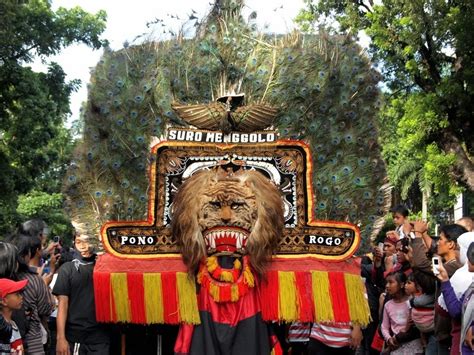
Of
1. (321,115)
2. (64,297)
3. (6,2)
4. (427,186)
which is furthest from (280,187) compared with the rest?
(427,186)

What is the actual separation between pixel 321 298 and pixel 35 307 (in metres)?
2.48

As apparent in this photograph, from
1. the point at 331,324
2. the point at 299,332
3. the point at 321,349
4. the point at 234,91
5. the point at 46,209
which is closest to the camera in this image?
the point at 234,91

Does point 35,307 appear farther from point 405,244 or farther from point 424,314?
point 405,244

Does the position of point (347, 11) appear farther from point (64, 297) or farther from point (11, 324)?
point (11, 324)

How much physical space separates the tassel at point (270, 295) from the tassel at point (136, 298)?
42.1 inches

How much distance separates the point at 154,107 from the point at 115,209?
990mm

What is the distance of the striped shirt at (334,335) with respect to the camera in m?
8.39

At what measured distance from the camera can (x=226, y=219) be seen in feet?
22.4

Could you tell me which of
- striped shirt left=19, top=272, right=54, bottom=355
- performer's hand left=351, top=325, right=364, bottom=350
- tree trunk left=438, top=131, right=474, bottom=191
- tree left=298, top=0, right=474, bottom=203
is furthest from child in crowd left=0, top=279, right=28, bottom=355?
tree trunk left=438, top=131, right=474, bottom=191

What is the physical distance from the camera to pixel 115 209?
705 cm

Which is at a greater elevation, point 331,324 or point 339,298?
point 339,298

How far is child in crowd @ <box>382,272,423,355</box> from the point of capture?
8.55 m

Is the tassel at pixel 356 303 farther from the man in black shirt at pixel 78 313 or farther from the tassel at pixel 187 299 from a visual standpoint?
the man in black shirt at pixel 78 313

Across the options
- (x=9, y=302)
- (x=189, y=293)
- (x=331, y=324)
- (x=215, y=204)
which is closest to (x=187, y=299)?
(x=189, y=293)
